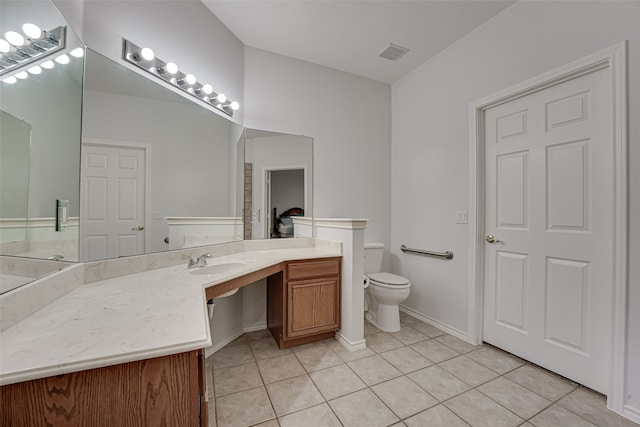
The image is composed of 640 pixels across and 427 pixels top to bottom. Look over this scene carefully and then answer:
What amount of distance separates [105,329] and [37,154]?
739mm

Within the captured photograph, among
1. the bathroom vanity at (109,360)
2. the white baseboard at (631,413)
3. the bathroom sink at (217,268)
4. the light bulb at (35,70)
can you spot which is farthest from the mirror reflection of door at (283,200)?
the white baseboard at (631,413)

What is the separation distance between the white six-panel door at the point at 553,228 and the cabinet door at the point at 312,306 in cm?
128

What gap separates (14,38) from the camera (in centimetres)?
83

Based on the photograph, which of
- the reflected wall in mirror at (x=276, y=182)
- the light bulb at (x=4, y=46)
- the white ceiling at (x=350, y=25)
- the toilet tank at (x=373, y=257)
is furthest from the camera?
the toilet tank at (x=373, y=257)

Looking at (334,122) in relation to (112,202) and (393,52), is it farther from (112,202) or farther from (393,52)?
(112,202)

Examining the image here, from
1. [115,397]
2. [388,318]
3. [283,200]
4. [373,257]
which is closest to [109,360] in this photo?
[115,397]

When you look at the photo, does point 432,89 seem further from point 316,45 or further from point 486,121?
point 316,45

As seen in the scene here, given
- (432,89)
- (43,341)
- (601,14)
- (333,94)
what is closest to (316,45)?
(333,94)

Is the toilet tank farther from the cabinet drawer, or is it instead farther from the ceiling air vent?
the ceiling air vent

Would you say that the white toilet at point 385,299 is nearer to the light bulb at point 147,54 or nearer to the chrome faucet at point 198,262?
the chrome faucet at point 198,262

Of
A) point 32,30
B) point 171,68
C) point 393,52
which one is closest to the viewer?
point 32,30

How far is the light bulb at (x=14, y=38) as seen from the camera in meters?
0.80

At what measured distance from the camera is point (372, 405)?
143 centimetres

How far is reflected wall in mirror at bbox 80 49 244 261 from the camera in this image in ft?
4.23
